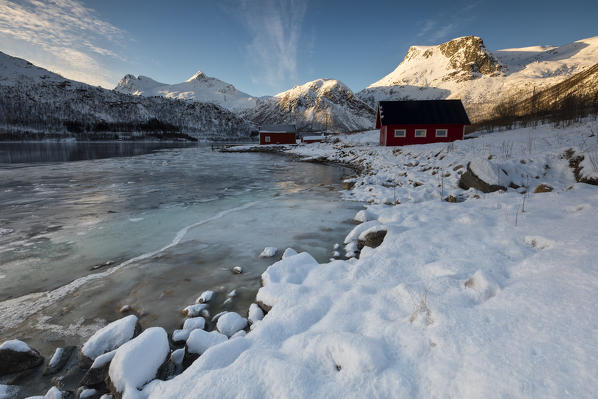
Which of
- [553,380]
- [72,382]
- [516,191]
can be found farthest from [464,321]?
[516,191]

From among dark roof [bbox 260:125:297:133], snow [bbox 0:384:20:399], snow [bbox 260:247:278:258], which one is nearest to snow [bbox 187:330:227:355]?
snow [bbox 0:384:20:399]

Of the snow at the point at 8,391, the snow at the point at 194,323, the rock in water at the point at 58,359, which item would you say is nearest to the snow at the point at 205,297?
the snow at the point at 194,323

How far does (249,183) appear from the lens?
15188 mm

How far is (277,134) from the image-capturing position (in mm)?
59250

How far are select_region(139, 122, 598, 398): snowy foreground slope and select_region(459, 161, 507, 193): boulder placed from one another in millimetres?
2577

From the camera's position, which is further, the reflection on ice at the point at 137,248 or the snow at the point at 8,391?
the reflection on ice at the point at 137,248

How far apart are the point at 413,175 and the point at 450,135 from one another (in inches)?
701

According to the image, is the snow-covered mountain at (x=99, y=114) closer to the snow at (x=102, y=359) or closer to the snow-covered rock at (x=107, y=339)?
the snow-covered rock at (x=107, y=339)

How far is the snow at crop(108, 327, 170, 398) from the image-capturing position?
2.40m

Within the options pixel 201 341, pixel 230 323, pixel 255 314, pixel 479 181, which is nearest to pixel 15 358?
pixel 201 341

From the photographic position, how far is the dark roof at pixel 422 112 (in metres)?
26.3

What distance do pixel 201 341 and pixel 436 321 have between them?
2.37 metres

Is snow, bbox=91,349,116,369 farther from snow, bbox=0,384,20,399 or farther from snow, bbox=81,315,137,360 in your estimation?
snow, bbox=0,384,20,399

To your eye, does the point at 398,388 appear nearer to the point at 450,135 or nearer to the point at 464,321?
the point at 464,321
